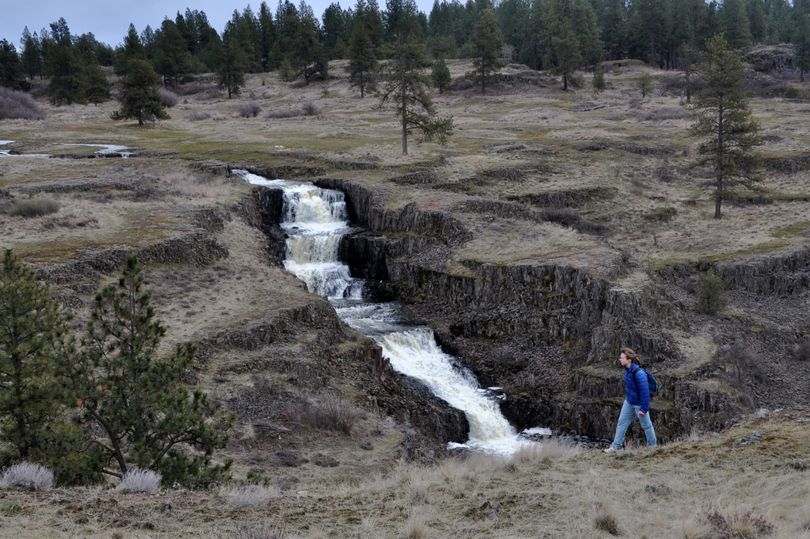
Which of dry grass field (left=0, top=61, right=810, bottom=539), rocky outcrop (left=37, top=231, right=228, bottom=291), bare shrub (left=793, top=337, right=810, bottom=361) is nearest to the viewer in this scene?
dry grass field (left=0, top=61, right=810, bottom=539)

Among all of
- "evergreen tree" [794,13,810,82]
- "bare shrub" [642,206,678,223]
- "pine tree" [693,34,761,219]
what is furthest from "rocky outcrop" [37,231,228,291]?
"evergreen tree" [794,13,810,82]

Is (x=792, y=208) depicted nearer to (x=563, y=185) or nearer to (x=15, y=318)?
(x=563, y=185)

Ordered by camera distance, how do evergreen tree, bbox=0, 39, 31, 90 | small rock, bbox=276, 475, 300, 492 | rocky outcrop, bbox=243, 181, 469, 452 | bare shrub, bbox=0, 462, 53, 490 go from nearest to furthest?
bare shrub, bbox=0, 462, 53, 490 < small rock, bbox=276, 475, 300, 492 < rocky outcrop, bbox=243, 181, 469, 452 < evergreen tree, bbox=0, 39, 31, 90

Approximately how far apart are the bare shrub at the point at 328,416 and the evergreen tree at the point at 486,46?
245 feet

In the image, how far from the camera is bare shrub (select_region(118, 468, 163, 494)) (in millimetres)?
11422

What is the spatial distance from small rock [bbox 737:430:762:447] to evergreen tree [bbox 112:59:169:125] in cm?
6781

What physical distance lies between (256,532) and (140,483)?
3.44 metres

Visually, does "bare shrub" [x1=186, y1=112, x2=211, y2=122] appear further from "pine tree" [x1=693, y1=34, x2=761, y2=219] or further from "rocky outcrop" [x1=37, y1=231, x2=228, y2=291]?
"pine tree" [x1=693, y1=34, x2=761, y2=219]

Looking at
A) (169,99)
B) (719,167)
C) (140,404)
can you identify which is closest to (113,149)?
(169,99)

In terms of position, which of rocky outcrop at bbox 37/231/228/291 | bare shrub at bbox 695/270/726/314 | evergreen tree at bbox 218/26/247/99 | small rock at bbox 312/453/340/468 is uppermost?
evergreen tree at bbox 218/26/247/99

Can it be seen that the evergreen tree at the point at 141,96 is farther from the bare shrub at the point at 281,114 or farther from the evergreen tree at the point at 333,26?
the evergreen tree at the point at 333,26

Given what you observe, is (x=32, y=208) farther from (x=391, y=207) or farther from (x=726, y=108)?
(x=726, y=108)

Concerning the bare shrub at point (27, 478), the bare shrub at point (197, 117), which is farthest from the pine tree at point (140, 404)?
the bare shrub at point (197, 117)

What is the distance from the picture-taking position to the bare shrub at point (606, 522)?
30.9 feet
